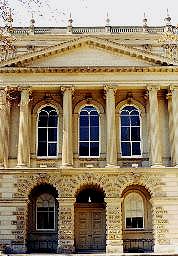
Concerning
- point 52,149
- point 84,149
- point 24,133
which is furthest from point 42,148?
point 84,149

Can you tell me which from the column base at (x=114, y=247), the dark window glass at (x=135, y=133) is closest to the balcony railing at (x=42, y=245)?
the column base at (x=114, y=247)

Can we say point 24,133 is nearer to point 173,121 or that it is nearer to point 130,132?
point 130,132

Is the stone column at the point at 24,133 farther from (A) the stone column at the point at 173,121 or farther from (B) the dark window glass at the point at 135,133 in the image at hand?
(A) the stone column at the point at 173,121

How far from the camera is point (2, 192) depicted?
2959cm

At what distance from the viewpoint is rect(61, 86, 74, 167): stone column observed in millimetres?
30469

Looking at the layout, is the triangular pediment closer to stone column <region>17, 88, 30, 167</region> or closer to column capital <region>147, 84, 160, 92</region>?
column capital <region>147, 84, 160, 92</region>

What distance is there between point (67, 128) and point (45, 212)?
5691mm

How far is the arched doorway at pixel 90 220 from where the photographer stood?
102 feet

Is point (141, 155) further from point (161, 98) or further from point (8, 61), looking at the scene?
point (8, 61)

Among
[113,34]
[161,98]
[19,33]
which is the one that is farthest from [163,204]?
[19,33]

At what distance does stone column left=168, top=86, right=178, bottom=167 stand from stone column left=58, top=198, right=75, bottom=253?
7.14m

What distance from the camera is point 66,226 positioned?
29.0 m

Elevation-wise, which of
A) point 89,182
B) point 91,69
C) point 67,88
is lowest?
point 89,182

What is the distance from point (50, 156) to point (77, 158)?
1.84 meters
